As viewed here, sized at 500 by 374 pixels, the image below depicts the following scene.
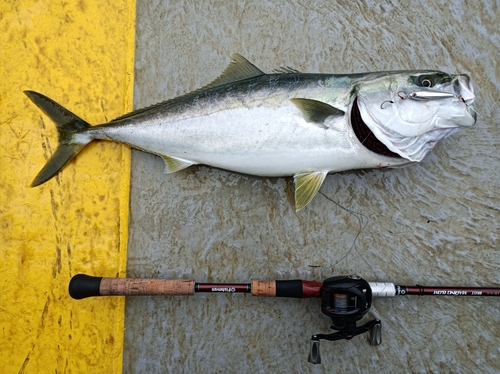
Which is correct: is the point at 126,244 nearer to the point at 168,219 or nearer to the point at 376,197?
the point at 168,219

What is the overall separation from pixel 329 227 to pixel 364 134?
23.6 inches

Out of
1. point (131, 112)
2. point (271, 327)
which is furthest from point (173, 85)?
point (271, 327)

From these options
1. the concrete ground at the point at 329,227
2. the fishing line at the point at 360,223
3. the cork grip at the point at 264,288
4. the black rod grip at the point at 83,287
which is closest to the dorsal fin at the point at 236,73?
the concrete ground at the point at 329,227

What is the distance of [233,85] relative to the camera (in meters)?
2.20

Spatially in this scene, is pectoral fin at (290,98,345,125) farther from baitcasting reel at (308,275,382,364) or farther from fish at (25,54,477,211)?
baitcasting reel at (308,275,382,364)

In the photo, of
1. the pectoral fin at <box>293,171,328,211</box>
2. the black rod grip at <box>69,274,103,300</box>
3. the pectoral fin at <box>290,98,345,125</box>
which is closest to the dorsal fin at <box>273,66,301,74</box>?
the pectoral fin at <box>290,98,345,125</box>

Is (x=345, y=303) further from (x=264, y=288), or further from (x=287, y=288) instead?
(x=264, y=288)

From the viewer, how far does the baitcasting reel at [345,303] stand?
6.32ft

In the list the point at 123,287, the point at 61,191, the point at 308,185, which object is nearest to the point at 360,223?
the point at 308,185

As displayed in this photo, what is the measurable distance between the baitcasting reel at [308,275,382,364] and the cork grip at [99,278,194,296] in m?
0.70

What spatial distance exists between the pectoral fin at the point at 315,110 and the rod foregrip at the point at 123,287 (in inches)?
42.5

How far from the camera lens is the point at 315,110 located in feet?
6.67

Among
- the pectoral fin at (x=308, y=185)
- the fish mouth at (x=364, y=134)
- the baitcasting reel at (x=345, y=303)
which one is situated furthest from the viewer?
the pectoral fin at (x=308, y=185)

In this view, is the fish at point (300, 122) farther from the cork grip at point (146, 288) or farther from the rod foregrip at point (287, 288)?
the cork grip at point (146, 288)
